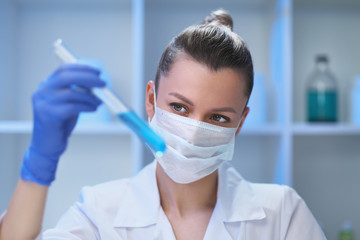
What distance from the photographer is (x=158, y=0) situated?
1820 millimetres

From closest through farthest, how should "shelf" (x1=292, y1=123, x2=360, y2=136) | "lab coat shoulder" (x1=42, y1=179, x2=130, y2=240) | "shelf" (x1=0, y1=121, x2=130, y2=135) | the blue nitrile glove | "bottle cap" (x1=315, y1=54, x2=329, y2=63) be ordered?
1. the blue nitrile glove
2. "lab coat shoulder" (x1=42, y1=179, x2=130, y2=240)
3. "shelf" (x1=0, y1=121, x2=130, y2=135)
4. "shelf" (x1=292, y1=123, x2=360, y2=136)
5. "bottle cap" (x1=315, y1=54, x2=329, y2=63)

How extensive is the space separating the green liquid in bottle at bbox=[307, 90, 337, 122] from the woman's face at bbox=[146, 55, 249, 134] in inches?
36.7

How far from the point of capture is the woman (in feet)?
2.32

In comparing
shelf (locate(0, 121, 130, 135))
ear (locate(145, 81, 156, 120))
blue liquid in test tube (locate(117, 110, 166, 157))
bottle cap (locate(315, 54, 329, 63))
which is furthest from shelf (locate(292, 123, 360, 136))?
blue liquid in test tube (locate(117, 110, 166, 157))

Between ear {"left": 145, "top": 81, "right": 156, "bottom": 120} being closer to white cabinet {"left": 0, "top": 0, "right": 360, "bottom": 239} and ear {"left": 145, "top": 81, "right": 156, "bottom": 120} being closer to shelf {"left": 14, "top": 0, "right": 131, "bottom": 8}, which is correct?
white cabinet {"left": 0, "top": 0, "right": 360, "bottom": 239}

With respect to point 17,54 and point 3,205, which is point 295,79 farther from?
point 3,205

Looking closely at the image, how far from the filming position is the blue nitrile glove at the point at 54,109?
0.68 meters

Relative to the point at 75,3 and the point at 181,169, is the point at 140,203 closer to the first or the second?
the point at 181,169

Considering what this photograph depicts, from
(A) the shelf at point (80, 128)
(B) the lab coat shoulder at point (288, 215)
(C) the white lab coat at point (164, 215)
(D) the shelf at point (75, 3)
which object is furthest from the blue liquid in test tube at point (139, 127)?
(D) the shelf at point (75, 3)

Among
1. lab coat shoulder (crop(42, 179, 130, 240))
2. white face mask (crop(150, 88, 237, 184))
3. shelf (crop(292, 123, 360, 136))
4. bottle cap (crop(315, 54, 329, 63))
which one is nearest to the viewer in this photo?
white face mask (crop(150, 88, 237, 184))

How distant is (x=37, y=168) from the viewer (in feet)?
2.32

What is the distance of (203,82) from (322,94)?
42.4 inches

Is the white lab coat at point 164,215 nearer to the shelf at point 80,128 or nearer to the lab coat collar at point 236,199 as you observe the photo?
the lab coat collar at point 236,199

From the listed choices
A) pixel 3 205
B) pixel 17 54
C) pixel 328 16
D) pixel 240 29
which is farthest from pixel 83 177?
pixel 328 16
